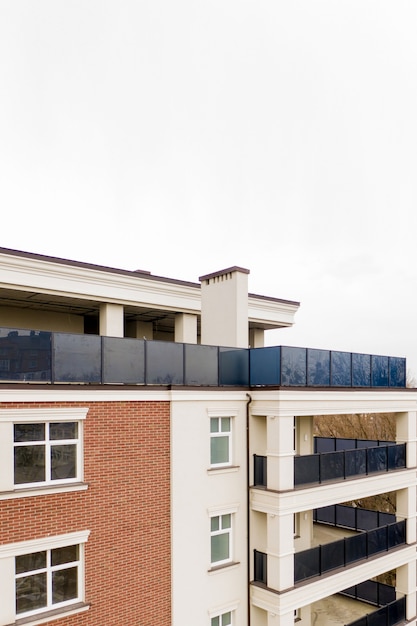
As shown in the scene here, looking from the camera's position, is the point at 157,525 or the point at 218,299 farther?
the point at 218,299

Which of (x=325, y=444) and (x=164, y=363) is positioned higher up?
(x=164, y=363)

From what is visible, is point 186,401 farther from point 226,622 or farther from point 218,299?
point 226,622

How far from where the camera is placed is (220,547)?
13.4 meters

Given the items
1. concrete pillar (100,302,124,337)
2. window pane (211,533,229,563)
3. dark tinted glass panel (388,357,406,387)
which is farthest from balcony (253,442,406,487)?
concrete pillar (100,302,124,337)

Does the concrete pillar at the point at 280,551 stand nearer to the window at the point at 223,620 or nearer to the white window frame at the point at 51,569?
the window at the point at 223,620

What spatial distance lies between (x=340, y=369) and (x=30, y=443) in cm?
937

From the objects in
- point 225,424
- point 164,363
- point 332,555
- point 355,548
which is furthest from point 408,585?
point 164,363

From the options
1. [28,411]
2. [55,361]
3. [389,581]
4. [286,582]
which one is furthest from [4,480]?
[389,581]

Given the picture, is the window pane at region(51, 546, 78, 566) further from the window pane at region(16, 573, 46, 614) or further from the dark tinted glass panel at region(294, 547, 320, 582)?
the dark tinted glass panel at region(294, 547, 320, 582)

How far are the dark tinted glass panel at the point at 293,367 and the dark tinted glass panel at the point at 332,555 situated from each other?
5268 mm

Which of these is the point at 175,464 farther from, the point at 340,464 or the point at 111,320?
→ the point at 111,320

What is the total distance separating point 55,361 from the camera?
10805mm

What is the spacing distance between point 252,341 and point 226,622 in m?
11.6

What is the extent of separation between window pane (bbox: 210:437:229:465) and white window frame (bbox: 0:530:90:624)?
3.93 m
